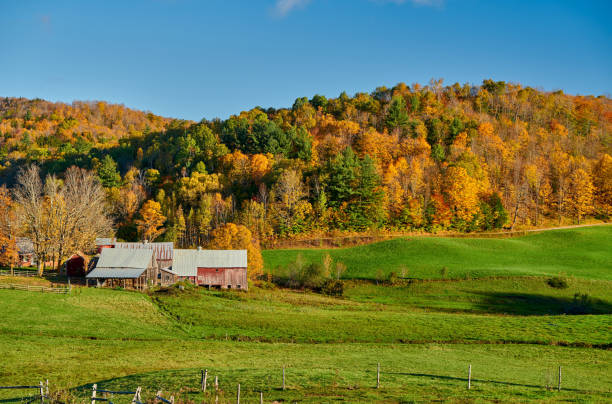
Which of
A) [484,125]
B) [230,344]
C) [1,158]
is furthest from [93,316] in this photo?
[1,158]

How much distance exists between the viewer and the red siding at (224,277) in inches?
2680

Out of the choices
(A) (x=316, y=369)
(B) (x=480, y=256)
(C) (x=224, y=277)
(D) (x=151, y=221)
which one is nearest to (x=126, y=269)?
(C) (x=224, y=277)

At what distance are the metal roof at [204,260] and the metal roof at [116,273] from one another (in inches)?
319

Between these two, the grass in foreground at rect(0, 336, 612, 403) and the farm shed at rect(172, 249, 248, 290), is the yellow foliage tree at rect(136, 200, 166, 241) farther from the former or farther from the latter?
the grass in foreground at rect(0, 336, 612, 403)

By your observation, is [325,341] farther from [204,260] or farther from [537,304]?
[204,260]

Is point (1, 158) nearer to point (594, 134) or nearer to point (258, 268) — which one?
point (258, 268)

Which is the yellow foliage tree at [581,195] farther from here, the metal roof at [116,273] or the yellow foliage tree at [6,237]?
the yellow foliage tree at [6,237]

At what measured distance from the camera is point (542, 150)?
126m

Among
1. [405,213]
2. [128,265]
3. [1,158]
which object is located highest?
[1,158]

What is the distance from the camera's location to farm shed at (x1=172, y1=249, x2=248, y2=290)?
6812cm

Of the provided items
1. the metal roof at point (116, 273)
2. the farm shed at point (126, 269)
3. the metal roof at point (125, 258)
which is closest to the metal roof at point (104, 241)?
the metal roof at point (125, 258)

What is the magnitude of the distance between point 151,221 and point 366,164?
49693mm

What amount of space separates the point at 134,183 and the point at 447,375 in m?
112

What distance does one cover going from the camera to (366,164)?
3954 inches
